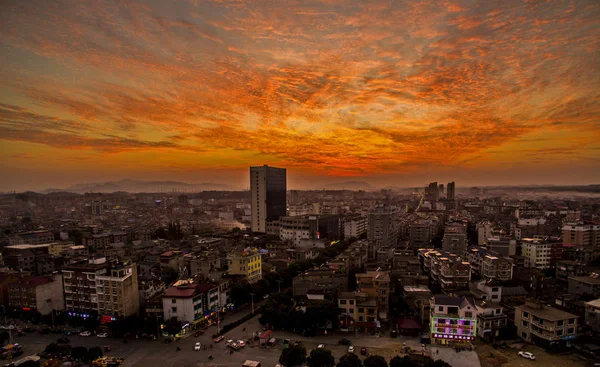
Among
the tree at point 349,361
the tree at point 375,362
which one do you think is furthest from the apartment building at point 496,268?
the tree at point 349,361

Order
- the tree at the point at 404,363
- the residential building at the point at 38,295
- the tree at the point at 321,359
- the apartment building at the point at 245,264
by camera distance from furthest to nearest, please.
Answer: the apartment building at the point at 245,264
the residential building at the point at 38,295
the tree at the point at 321,359
the tree at the point at 404,363

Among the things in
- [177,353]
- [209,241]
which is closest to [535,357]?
[177,353]

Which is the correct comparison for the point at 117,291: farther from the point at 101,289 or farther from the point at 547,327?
the point at 547,327

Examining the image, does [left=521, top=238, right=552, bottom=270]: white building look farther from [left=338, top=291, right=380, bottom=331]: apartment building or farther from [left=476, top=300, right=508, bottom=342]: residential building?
[left=338, top=291, right=380, bottom=331]: apartment building

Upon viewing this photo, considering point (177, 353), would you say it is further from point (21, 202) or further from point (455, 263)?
point (21, 202)

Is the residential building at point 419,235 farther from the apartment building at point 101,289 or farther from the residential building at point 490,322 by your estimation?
the apartment building at point 101,289

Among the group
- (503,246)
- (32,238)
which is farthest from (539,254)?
(32,238)
